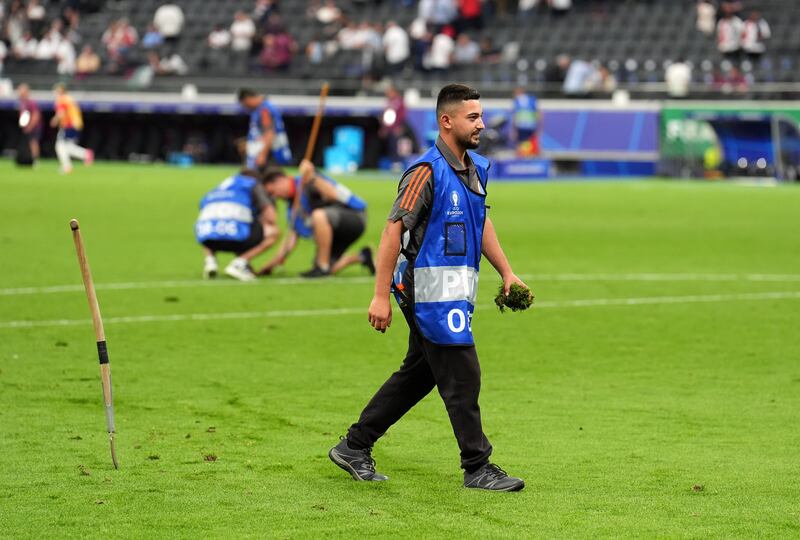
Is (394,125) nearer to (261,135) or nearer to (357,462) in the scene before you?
(261,135)

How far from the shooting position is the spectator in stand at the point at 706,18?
123 feet

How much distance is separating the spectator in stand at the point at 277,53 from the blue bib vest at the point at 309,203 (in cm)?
Answer: 2530

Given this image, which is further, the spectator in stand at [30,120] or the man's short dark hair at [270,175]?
the spectator in stand at [30,120]

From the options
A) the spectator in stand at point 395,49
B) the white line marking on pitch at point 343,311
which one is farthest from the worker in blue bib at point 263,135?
the spectator in stand at point 395,49

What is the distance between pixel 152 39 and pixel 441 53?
32.5ft

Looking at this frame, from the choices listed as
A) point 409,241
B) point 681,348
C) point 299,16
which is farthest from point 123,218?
point 299,16

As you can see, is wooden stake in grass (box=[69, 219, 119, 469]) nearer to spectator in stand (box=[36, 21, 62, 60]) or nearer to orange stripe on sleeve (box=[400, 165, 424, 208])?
orange stripe on sleeve (box=[400, 165, 424, 208])

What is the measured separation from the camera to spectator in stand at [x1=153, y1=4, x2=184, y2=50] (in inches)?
1742

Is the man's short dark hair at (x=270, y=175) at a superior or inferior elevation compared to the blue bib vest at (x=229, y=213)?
superior

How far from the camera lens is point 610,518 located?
6371mm

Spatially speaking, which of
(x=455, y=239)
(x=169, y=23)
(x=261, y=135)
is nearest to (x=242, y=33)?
(x=169, y=23)

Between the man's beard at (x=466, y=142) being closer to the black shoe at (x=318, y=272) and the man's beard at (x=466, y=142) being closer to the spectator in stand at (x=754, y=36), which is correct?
the black shoe at (x=318, y=272)

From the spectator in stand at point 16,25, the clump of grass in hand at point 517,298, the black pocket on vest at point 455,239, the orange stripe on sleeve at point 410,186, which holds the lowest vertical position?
the spectator in stand at point 16,25

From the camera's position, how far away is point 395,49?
40.2 metres
